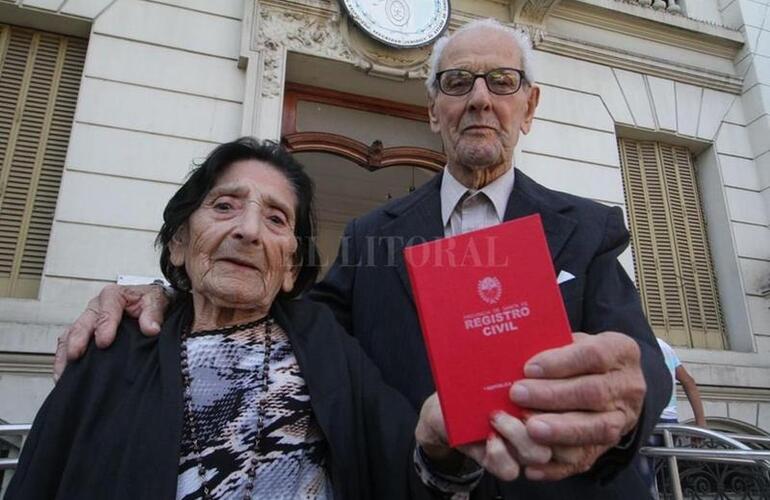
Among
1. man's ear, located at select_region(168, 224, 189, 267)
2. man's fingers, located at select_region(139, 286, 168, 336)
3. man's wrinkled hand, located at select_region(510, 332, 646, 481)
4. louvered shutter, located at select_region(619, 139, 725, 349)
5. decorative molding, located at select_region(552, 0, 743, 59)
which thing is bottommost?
man's wrinkled hand, located at select_region(510, 332, 646, 481)

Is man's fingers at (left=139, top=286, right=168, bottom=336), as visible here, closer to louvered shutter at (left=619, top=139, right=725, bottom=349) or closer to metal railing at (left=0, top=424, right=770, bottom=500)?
metal railing at (left=0, top=424, right=770, bottom=500)

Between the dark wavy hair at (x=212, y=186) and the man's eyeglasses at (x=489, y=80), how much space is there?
64 cm

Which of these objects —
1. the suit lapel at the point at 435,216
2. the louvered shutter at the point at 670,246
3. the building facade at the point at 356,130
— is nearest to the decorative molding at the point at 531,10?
the building facade at the point at 356,130

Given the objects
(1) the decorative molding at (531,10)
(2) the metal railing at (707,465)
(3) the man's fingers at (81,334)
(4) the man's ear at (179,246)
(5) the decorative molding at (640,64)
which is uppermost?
(1) the decorative molding at (531,10)

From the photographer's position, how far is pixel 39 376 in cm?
A: 400

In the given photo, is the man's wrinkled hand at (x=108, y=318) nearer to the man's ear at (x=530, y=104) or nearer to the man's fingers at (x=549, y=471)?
the man's fingers at (x=549, y=471)

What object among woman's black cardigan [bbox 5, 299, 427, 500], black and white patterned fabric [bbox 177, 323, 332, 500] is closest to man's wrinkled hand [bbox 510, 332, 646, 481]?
woman's black cardigan [bbox 5, 299, 427, 500]

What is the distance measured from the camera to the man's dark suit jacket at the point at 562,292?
1190mm

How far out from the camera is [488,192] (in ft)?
5.57

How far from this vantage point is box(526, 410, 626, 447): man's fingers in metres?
0.79

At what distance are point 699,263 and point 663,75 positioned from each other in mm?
2501

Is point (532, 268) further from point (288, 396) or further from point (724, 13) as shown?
point (724, 13)

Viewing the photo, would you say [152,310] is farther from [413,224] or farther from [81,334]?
[413,224]

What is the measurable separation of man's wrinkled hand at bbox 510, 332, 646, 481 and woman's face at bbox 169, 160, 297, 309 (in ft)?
3.38
